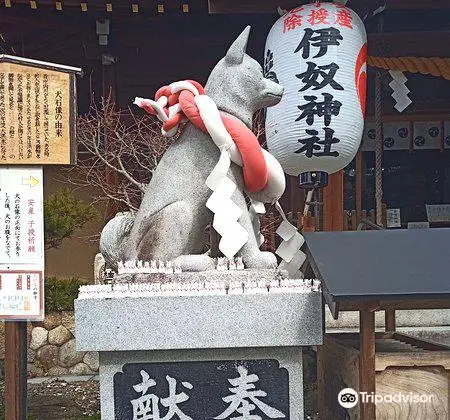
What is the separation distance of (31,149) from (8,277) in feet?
2.65

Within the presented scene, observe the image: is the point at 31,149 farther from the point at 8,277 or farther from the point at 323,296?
the point at 323,296

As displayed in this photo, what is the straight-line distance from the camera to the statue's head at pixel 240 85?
3.27 metres

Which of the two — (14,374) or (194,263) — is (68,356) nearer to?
(14,374)

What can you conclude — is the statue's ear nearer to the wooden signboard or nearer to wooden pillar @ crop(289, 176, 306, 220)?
the wooden signboard

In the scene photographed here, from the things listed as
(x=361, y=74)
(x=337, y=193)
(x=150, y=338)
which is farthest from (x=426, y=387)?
(x=337, y=193)

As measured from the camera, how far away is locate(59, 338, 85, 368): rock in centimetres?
655

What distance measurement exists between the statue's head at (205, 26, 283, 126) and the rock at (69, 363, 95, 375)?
4.31 meters

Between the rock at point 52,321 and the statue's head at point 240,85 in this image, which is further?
the rock at point 52,321

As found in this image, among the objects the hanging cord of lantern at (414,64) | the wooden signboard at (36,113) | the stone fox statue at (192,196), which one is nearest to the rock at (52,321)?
the wooden signboard at (36,113)

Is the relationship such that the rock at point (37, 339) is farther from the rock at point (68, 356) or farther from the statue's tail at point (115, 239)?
the statue's tail at point (115, 239)

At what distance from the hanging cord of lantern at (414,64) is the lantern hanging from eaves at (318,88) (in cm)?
129

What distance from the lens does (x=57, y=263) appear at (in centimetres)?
841

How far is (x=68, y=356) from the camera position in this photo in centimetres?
655

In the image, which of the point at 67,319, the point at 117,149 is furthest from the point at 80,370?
the point at 117,149
